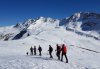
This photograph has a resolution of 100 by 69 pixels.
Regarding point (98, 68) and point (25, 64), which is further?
point (98, 68)

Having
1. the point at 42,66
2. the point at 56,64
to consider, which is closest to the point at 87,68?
the point at 56,64

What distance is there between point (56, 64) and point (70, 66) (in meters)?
1.56

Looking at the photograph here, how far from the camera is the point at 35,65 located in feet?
84.5

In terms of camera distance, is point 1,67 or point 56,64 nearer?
point 1,67

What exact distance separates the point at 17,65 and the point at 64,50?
21.7 feet

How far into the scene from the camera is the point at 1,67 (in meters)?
25.1

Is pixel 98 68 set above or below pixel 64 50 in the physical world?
below

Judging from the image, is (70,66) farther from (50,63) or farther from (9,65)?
(9,65)

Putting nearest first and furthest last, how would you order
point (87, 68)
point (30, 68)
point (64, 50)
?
1. point (30, 68)
2. point (87, 68)
3. point (64, 50)

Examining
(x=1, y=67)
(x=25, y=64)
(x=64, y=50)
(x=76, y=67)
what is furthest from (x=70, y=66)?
(x=1, y=67)

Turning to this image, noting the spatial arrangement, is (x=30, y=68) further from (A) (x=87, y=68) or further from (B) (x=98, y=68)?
(B) (x=98, y=68)

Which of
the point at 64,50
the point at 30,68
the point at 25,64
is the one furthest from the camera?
the point at 64,50

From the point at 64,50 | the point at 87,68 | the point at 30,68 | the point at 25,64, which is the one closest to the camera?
the point at 30,68

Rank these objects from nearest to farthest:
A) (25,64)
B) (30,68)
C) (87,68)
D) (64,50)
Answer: (30,68), (25,64), (87,68), (64,50)
